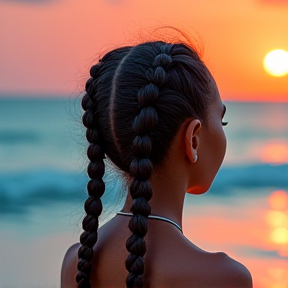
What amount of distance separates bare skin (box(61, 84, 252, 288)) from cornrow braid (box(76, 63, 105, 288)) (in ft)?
0.07

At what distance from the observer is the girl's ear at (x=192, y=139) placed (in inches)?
66.9

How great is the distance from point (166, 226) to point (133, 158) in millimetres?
195

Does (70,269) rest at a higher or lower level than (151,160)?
lower

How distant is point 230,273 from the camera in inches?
63.7

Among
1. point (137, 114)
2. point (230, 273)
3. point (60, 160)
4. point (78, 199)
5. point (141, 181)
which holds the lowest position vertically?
point (60, 160)

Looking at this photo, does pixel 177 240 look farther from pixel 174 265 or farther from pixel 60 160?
→ pixel 60 160

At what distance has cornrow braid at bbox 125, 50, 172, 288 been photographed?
5.37ft

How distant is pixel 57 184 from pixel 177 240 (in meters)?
8.94

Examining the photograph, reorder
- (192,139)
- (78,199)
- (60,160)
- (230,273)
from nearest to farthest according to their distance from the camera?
1. (230,273)
2. (192,139)
3. (78,199)
4. (60,160)

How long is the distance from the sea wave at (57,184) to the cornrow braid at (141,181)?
7377 millimetres

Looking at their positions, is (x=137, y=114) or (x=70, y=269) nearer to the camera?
(x=137, y=114)

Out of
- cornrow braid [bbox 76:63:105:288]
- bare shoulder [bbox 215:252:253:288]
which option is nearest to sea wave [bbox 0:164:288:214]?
cornrow braid [bbox 76:63:105:288]

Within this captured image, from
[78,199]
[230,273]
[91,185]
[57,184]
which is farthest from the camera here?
[57,184]

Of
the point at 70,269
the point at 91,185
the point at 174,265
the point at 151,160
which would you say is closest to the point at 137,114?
the point at 151,160
